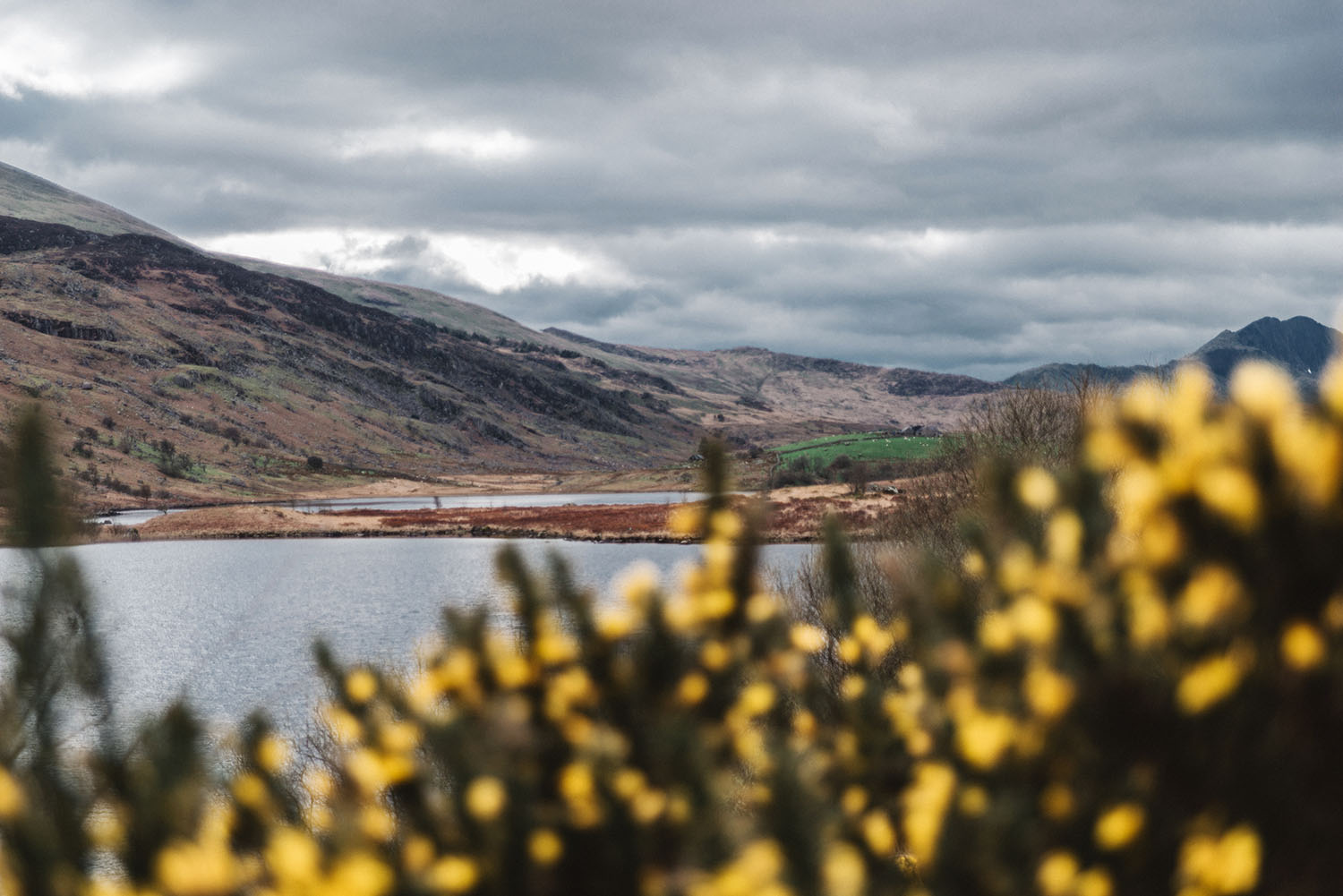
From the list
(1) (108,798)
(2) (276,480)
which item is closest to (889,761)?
(1) (108,798)

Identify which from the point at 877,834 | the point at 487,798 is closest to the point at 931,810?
the point at 877,834

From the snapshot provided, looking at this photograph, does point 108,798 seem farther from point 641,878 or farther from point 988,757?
point 988,757

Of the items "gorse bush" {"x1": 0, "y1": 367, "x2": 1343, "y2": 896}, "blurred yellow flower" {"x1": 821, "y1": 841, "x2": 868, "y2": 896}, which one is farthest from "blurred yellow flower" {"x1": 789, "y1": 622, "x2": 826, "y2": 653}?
"blurred yellow flower" {"x1": 821, "y1": 841, "x2": 868, "y2": 896}

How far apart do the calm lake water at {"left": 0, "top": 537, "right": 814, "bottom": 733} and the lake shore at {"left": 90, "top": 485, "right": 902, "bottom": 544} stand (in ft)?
12.7

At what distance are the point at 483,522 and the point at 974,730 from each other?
89914 millimetres

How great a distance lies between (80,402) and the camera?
145625 mm

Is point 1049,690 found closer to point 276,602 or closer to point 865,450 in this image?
point 276,602

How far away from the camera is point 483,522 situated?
90562 millimetres

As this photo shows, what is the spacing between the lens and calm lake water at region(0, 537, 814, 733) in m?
27.5

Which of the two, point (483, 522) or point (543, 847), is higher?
point (543, 847)

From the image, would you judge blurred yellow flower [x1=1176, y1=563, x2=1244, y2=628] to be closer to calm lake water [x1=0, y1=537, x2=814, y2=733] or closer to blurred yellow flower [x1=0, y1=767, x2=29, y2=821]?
calm lake water [x1=0, y1=537, x2=814, y2=733]

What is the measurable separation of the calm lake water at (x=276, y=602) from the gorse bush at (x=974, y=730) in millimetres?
638

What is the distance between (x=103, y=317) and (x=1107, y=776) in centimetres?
20650

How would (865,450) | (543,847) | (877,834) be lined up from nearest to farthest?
(543,847) → (877,834) → (865,450)
